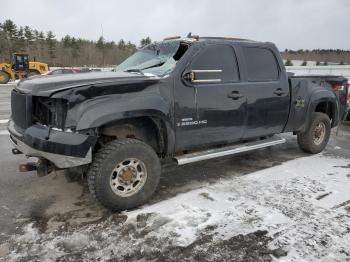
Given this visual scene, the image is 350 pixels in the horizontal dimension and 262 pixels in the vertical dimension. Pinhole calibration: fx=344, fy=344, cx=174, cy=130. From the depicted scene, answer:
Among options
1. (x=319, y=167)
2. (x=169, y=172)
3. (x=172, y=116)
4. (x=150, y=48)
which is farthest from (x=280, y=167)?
(x=150, y=48)

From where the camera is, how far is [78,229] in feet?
11.2

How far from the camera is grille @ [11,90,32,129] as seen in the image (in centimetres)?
366

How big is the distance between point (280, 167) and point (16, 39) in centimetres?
6312

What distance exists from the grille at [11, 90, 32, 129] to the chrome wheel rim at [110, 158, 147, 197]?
1074 mm

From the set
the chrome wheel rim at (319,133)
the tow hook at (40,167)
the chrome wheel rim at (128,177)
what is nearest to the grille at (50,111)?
the tow hook at (40,167)

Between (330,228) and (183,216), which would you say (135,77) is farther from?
(330,228)

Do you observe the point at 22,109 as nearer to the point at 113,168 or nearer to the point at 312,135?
the point at 113,168

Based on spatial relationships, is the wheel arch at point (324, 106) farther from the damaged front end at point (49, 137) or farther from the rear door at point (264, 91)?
the damaged front end at point (49, 137)

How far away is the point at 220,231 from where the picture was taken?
338 cm

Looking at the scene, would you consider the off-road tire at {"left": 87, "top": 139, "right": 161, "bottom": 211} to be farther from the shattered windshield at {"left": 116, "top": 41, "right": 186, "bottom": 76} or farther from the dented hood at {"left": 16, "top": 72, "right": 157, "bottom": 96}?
the shattered windshield at {"left": 116, "top": 41, "right": 186, "bottom": 76}

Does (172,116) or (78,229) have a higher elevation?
(172,116)

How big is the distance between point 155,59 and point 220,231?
2.49 meters

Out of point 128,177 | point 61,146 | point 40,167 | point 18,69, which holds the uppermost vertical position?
point 18,69

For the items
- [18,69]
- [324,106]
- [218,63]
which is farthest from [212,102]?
[18,69]
